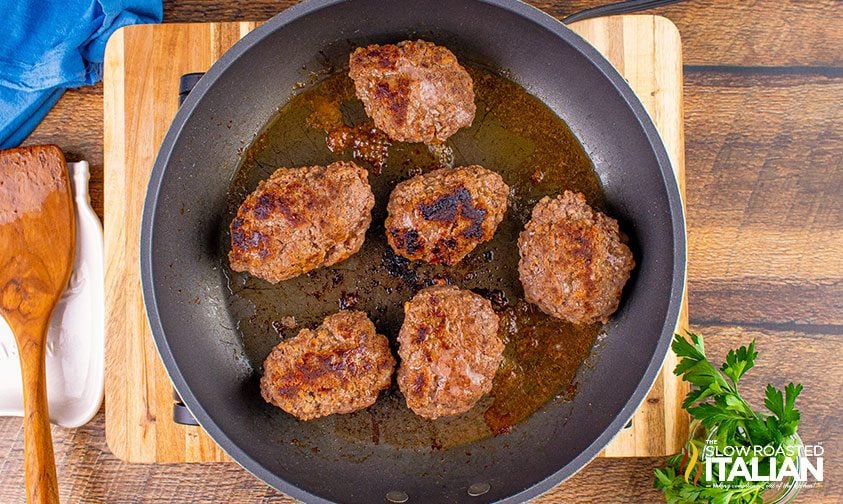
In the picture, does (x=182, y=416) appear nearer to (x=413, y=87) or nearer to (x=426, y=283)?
(x=426, y=283)

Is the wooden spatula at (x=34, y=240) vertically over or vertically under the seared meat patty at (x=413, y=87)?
under

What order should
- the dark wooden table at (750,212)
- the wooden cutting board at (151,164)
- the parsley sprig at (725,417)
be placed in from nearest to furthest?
the parsley sprig at (725,417) → the wooden cutting board at (151,164) → the dark wooden table at (750,212)

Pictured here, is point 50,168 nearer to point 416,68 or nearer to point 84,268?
point 84,268

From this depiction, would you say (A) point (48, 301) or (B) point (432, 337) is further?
(A) point (48, 301)

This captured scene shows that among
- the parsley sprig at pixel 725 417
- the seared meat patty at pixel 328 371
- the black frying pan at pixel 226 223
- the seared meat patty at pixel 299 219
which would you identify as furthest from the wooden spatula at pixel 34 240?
the parsley sprig at pixel 725 417

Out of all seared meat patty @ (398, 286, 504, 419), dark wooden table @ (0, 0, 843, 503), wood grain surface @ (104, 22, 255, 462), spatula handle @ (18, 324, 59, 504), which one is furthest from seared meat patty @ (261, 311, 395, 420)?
spatula handle @ (18, 324, 59, 504)

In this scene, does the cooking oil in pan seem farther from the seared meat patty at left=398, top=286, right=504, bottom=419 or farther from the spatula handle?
the spatula handle

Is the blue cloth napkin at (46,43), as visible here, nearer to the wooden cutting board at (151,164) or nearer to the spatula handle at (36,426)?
the wooden cutting board at (151,164)

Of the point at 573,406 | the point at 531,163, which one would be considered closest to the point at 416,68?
the point at 531,163
